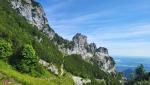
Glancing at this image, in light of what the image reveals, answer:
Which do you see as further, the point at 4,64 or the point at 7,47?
the point at 7,47

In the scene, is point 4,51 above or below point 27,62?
above

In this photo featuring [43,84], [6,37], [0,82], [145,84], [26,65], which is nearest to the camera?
[0,82]

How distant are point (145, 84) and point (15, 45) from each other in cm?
6256

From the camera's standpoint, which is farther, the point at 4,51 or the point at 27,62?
the point at 27,62

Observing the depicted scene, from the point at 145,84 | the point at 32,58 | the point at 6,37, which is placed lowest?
the point at 145,84

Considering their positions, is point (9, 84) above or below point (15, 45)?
below

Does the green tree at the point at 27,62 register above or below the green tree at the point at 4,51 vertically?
below

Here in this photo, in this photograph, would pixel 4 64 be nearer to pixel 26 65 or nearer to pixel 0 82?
pixel 26 65

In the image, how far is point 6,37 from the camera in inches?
6634

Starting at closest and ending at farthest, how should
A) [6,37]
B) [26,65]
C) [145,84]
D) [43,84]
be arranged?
1. [43,84]
2. [26,65]
3. [145,84]
4. [6,37]

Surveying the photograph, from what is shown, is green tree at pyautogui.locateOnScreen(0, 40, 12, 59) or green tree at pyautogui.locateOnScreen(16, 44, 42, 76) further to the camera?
green tree at pyautogui.locateOnScreen(16, 44, 42, 76)

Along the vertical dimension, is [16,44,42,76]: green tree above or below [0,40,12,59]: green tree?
below

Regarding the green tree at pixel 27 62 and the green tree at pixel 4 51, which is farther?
the green tree at pixel 27 62

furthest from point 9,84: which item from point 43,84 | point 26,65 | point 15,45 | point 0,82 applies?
point 15,45
